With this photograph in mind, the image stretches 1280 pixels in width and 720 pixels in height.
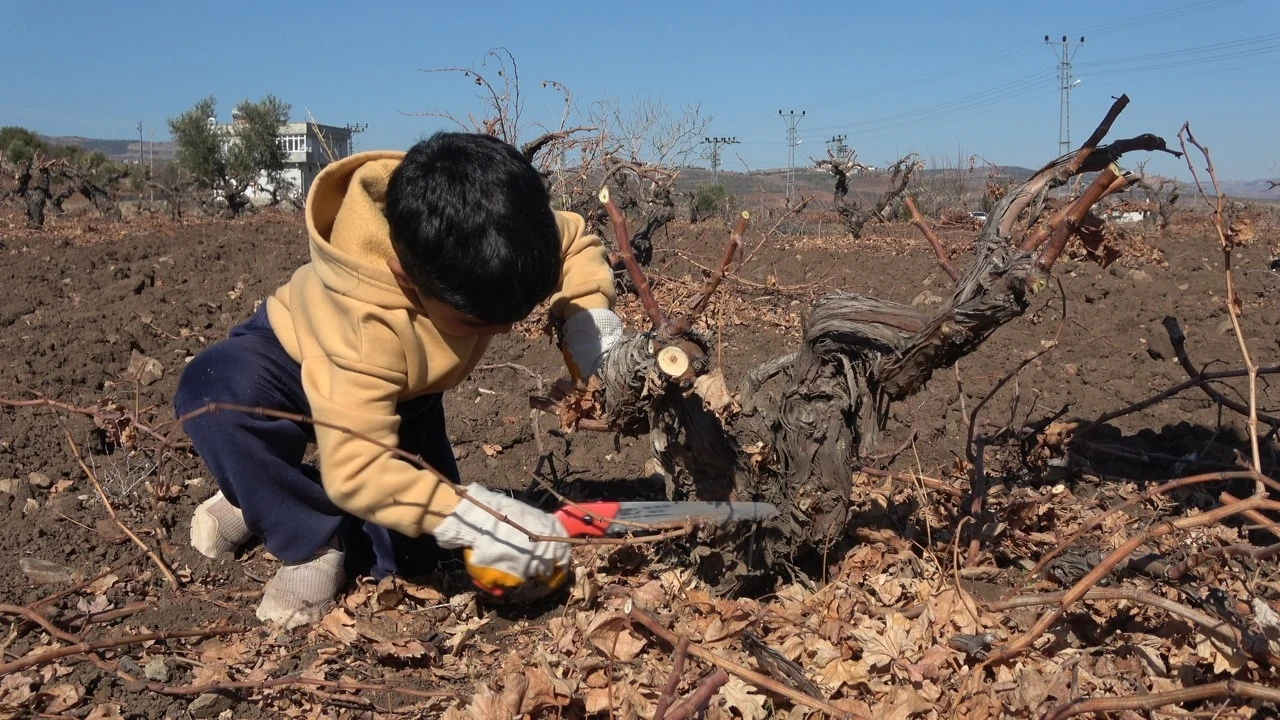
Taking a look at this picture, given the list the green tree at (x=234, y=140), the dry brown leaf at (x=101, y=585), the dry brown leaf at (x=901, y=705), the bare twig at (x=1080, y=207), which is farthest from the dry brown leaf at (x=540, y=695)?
the green tree at (x=234, y=140)

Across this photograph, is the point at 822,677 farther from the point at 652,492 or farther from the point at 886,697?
the point at 652,492

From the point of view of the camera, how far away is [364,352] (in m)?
2.27

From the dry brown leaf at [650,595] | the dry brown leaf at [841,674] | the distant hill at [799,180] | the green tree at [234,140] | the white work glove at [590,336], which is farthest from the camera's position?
the green tree at [234,140]

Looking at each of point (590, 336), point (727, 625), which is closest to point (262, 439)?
point (590, 336)

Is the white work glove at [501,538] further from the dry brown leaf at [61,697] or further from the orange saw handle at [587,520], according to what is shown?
the dry brown leaf at [61,697]

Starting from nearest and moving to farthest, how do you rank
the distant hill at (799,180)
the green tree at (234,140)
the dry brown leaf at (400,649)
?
the dry brown leaf at (400,649), the distant hill at (799,180), the green tree at (234,140)

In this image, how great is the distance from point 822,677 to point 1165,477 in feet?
6.84

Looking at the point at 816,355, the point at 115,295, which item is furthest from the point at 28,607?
the point at 115,295

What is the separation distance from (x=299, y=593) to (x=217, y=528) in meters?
0.48

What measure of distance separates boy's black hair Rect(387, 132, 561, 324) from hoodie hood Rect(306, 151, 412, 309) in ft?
0.43

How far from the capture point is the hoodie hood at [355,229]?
2309mm

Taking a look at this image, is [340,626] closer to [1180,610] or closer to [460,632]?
[460,632]

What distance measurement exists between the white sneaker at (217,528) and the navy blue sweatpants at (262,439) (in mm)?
→ 205

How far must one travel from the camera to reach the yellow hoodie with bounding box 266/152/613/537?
87.8 inches
